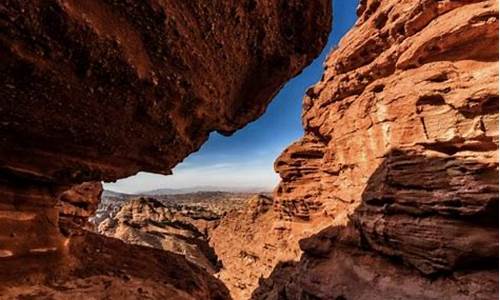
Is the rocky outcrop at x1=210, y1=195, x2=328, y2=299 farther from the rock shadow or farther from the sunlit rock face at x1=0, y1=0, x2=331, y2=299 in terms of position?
the sunlit rock face at x1=0, y1=0, x2=331, y2=299

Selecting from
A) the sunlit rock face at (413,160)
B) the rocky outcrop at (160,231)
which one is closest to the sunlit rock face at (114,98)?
the sunlit rock face at (413,160)

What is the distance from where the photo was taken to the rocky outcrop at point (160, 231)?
43.8 m

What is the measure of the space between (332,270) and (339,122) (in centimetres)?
867

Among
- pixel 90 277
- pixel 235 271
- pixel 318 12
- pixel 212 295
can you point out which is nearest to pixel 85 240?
pixel 90 277

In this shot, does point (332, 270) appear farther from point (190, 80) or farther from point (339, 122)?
point (190, 80)

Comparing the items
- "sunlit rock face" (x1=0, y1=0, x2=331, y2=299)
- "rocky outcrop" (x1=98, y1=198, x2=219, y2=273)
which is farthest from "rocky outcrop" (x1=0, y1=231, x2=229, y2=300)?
"rocky outcrop" (x1=98, y1=198, x2=219, y2=273)

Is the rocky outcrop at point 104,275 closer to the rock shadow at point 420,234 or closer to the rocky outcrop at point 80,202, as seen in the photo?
the rocky outcrop at point 80,202

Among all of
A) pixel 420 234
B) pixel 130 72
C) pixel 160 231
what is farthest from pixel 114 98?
pixel 160 231

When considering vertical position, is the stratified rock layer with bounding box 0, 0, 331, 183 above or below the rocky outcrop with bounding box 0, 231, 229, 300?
above

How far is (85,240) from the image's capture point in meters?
10.5

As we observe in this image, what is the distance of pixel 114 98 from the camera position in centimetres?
602

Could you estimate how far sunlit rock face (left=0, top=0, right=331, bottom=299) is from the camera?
4.69 m

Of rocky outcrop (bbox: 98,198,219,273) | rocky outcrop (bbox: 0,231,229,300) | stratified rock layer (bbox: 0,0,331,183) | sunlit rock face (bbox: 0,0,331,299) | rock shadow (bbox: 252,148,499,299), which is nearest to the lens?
stratified rock layer (bbox: 0,0,331,183)

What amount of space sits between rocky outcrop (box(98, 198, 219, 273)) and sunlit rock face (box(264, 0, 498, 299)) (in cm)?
2760
